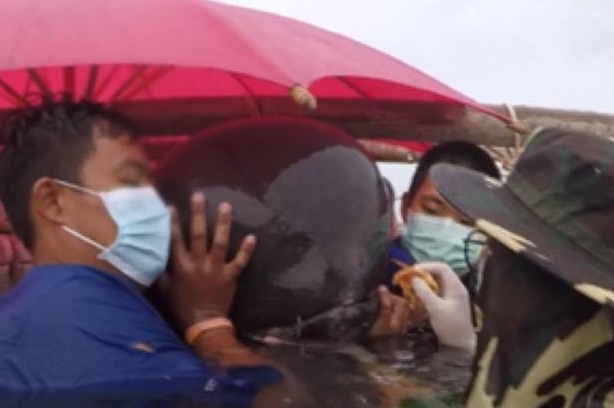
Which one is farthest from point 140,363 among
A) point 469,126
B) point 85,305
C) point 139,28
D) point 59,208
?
point 469,126

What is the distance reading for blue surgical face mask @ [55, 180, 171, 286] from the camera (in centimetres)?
296

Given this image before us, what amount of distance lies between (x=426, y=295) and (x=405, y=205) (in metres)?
1.01

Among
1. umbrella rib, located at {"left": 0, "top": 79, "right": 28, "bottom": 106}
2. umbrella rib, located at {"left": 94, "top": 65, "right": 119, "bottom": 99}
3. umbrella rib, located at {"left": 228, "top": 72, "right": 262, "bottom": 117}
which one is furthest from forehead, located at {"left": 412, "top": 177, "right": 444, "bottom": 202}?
umbrella rib, located at {"left": 0, "top": 79, "right": 28, "bottom": 106}

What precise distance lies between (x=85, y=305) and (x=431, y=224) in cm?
153

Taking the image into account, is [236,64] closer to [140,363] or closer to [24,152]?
[24,152]

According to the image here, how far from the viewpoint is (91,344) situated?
266 cm

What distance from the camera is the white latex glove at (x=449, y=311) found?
3.28 m

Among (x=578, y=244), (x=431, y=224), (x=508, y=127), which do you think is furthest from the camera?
(x=508, y=127)

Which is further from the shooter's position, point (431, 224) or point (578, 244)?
point (431, 224)

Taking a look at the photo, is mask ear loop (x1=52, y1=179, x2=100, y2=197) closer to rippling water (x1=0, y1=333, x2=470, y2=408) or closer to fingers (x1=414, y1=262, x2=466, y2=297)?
rippling water (x1=0, y1=333, x2=470, y2=408)

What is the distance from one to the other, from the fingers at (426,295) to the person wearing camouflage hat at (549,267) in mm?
1383

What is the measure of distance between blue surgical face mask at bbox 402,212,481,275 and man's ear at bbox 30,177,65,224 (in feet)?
4.28

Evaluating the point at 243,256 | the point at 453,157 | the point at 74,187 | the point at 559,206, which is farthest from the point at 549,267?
the point at 453,157

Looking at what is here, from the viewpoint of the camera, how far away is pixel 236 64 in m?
3.06
